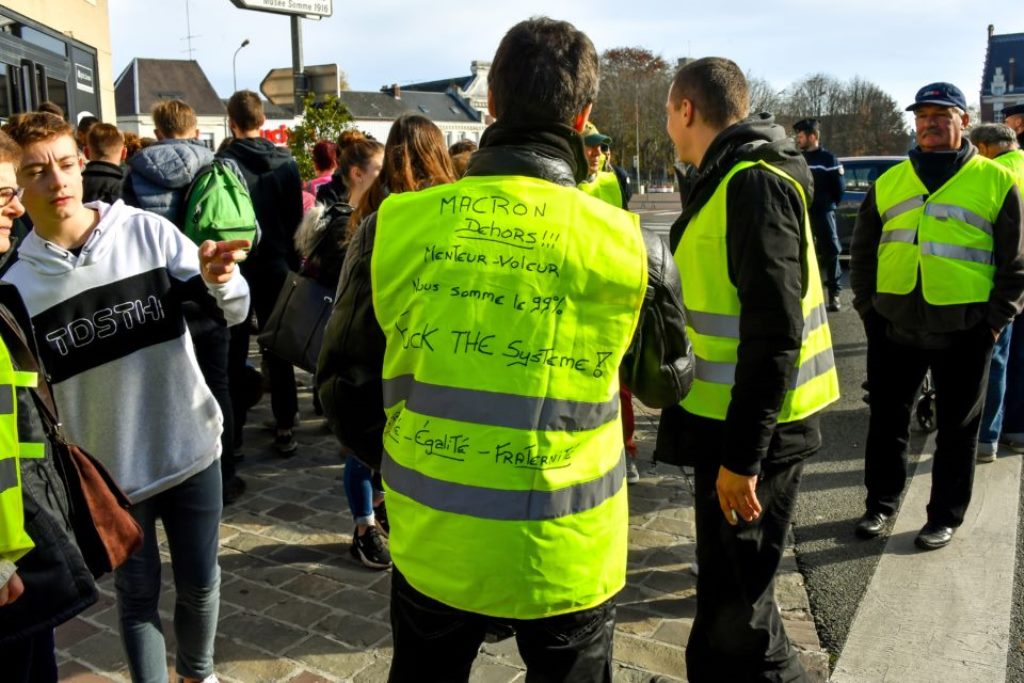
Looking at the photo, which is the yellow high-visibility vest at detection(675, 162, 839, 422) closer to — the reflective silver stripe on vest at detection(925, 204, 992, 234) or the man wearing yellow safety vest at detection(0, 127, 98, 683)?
the man wearing yellow safety vest at detection(0, 127, 98, 683)

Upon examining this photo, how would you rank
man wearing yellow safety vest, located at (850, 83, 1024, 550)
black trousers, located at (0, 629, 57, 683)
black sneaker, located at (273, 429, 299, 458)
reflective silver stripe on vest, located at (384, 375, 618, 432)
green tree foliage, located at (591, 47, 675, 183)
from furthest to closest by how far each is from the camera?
green tree foliage, located at (591, 47, 675, 183) → black sneaker, located at (273, 429, 299, 458) → man wearing yellow safety vest, located at (850, 83, 1024, 550) → black trousers, located at (0, 629, 57, 683) → reflective silver stripe on vest, located at (384, 375, 618, 432)

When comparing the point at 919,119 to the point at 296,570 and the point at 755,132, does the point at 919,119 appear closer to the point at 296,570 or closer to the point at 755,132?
the point at 755,132

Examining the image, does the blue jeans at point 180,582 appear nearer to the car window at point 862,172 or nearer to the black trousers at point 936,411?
the black trousers at point 936,411

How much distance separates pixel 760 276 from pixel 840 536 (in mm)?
2673

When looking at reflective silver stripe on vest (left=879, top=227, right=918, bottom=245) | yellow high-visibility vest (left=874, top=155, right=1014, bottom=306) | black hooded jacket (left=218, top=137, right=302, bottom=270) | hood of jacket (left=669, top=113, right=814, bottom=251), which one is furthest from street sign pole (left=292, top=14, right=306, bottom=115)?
hood of jacket (left=669, top=113, right=814, bottom=251)

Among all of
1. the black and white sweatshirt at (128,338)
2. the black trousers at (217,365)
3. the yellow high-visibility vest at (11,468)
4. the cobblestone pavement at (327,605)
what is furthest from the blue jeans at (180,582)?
the black trousers at (217,365)

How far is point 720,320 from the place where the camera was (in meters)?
2.81

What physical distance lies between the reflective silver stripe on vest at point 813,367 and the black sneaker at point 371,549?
2335 mm

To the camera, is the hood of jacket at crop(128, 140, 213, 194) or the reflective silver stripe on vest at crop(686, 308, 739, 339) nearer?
the reflective silver stripe on vest at crop(686, 308, 739, 339)

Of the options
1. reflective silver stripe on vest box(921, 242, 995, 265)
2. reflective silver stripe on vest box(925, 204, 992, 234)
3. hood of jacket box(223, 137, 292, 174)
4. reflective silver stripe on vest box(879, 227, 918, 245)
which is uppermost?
hood of jacket box(223, 137, 292, 174)

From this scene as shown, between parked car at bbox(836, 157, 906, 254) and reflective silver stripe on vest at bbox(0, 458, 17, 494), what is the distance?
1431 centimetres

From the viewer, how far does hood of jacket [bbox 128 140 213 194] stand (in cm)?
492

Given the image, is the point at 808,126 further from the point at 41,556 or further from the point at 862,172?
the point at 41,556

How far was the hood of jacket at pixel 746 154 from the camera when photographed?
9.00 ft
